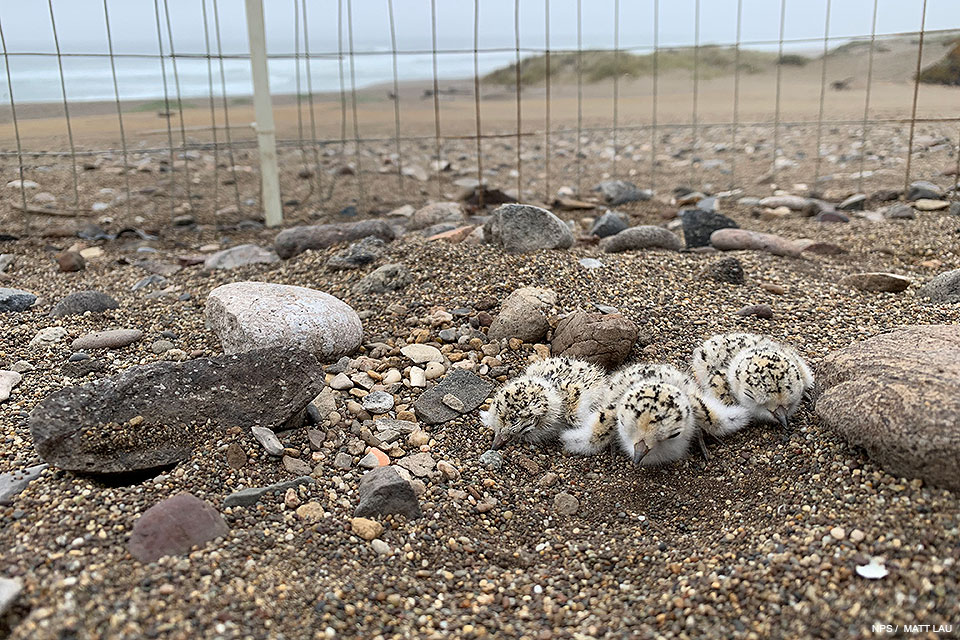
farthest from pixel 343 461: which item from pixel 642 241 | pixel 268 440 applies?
pixel 642 241

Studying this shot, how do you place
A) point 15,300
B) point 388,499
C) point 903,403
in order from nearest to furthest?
point 903,403 → point 388,499 → point 15,300

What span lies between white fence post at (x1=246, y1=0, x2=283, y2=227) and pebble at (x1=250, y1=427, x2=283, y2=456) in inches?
217

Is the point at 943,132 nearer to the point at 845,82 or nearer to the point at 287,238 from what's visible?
the point at 845,82

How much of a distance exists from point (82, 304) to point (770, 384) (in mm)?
4772

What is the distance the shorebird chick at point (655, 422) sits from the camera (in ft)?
12.5

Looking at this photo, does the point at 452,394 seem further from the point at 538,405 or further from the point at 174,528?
the point at 174,528

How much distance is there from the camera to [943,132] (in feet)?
42.4

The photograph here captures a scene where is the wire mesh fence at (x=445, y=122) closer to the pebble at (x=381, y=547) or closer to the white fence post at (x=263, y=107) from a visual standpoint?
the white fence post at (x=263, y=107)

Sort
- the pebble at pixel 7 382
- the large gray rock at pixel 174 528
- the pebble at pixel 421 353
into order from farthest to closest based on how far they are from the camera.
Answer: the pebble at pixel 421 353, the pebble at pixel 7 382, the large gray rock at pixel 174 528

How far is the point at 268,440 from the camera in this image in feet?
13.2

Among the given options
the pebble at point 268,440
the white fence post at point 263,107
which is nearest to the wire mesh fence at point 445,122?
the white fence post at point 263,107

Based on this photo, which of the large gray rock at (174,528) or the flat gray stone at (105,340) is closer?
the large gray rock at (174,528)

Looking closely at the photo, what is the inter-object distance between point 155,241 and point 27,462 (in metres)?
5.39

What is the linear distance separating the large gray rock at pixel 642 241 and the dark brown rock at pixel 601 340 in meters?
2.14
